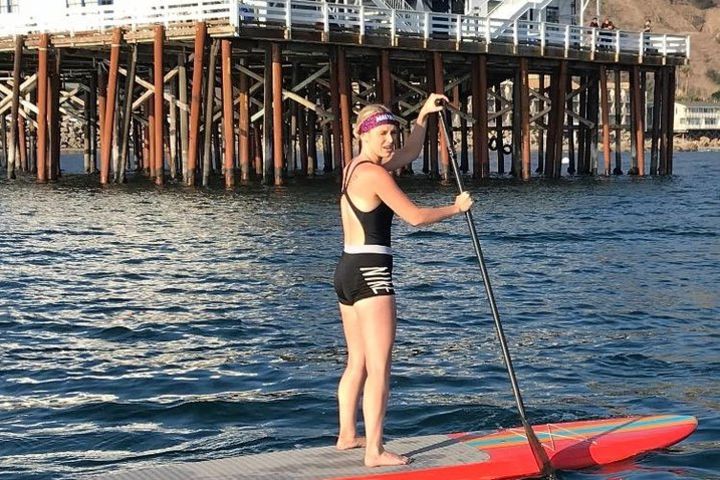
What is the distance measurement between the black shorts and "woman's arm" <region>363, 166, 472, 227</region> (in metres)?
0.32

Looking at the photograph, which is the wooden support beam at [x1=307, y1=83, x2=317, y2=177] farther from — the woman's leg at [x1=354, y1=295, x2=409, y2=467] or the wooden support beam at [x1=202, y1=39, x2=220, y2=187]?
the woman's leg at [x1=354, y1=295, x2=409, y2=467]

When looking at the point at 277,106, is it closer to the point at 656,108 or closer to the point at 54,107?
the point at 54,107

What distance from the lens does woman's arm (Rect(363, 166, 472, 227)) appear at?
25.2 ft

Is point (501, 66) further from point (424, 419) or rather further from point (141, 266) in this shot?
point (424, 419)

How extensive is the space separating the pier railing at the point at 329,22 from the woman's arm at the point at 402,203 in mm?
24782

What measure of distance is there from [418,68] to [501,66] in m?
2.83

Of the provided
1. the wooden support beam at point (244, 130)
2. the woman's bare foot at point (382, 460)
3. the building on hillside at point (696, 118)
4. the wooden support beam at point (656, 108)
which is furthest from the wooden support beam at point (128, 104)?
the building on hillside at point (696, 118)

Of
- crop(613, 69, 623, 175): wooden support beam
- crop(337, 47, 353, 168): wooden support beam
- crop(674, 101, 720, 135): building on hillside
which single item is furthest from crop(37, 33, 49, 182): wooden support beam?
crop(674, 101, 720, 135): building on hillside

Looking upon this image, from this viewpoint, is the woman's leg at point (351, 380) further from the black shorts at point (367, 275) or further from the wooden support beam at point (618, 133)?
the wooden support beam at point (618, 133)

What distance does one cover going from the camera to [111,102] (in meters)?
34.1

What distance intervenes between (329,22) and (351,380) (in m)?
26.0

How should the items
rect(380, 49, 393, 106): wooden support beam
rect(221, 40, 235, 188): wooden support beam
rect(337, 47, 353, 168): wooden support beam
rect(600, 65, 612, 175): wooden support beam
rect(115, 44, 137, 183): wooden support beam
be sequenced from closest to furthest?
1. rect(221, 40, 235, 188): wooden support beam
2. rect(337, 47, 353, 168): wooden support beam
3. rect(380, 49, 393, 106): wooden support beam
4. rect(115, 44, 137, 183): wooden support beam
5. rect(600, 65, 612, 175): wooden support beam

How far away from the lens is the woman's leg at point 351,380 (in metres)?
8.07

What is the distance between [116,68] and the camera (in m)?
33.6
